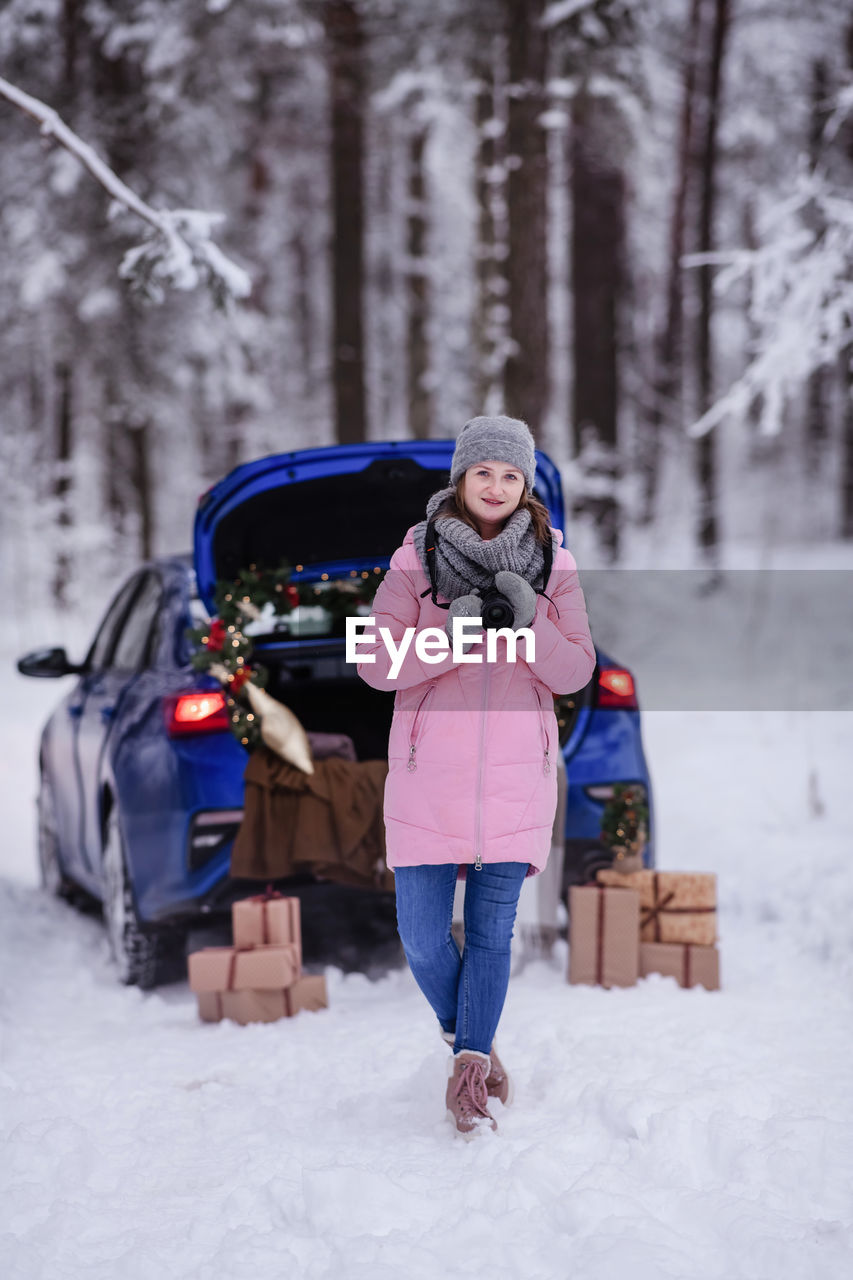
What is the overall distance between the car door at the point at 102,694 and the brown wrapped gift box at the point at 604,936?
204 centimetres

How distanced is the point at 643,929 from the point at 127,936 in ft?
6.58

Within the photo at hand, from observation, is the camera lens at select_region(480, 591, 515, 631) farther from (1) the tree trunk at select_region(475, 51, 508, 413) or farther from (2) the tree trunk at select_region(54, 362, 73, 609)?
(2) the tree trunk at select_region(54, 362, 73, 609)

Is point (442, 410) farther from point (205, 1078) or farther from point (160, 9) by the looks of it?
point (205, 1078)

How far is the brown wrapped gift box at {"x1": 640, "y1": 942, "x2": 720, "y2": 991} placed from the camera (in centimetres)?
516

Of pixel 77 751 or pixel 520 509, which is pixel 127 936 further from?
pixel 520 509

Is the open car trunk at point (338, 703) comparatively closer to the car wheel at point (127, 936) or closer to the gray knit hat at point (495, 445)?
the car wheel at point (127, 936)

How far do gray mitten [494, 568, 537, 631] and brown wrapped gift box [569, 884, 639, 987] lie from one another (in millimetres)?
2061

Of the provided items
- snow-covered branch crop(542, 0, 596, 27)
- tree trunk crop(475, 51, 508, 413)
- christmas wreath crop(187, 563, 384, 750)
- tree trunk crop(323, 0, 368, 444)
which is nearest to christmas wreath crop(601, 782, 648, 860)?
christmas wreath crop(187, 563, 384, 750)

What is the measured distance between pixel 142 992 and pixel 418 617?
251 centimetres

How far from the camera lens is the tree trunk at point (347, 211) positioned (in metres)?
12.4

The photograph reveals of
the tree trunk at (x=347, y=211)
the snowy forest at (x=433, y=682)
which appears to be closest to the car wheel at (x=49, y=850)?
the snowy forest at (x=433, y=682)

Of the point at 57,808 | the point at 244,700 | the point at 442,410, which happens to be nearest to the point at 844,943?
the point at 244,700

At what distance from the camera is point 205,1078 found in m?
4.32

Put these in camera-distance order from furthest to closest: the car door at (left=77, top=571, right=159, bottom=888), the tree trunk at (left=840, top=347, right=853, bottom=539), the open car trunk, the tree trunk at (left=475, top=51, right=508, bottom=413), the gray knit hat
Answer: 1. the tree trunk at (left=840, top=347, right=853, bottom=539)
2. the tree trunk at (left=475, top=51, right=508, bottom=413)
3. the open car trunk
4. the car door at (left=77, top=571, right=159, bottom=888)
5. the gray knit hat
